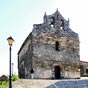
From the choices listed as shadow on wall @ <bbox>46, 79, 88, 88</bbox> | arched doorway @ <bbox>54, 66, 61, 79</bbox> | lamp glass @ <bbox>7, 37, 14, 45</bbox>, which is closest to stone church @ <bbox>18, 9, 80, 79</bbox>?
arched doorway @ <bbox>54, 66, 61, 79</bbox>

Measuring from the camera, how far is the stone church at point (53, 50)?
30.9 meters

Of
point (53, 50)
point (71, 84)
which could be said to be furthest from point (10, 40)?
point (53, 50)

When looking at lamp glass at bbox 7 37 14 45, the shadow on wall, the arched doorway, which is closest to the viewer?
lamp glass at bbox 7 37 14 45

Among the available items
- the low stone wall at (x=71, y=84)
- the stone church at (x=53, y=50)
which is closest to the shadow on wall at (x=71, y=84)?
the low stone wall at (x=71, y=84)

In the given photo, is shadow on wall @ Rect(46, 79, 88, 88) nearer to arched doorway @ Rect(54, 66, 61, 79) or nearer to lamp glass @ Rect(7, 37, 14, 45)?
lamp glass @ Rect(7, 37, 14, 45)

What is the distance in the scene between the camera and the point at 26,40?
1353 inches

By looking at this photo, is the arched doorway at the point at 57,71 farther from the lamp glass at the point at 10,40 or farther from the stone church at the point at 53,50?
the lamp glass at the point at 10,40

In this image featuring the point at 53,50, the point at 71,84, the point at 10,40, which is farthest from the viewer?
the point at 53,50

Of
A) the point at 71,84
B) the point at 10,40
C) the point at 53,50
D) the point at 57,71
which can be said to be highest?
the point at 53,50

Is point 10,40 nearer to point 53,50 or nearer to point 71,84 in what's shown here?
point 71,84

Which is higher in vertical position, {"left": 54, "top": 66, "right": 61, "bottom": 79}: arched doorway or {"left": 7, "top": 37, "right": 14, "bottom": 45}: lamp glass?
{"left": 7, "top": 37, "right": 14, "bottom": 45}: lamp glass

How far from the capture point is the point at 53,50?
32.2 metres

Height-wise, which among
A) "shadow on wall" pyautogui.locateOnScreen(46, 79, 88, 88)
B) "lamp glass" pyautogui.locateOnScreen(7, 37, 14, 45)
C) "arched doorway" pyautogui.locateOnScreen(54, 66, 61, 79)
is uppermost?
"lamp glass" pyautogui.locateOnScreen(7, 37, 14, 45)

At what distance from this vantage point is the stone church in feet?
102
